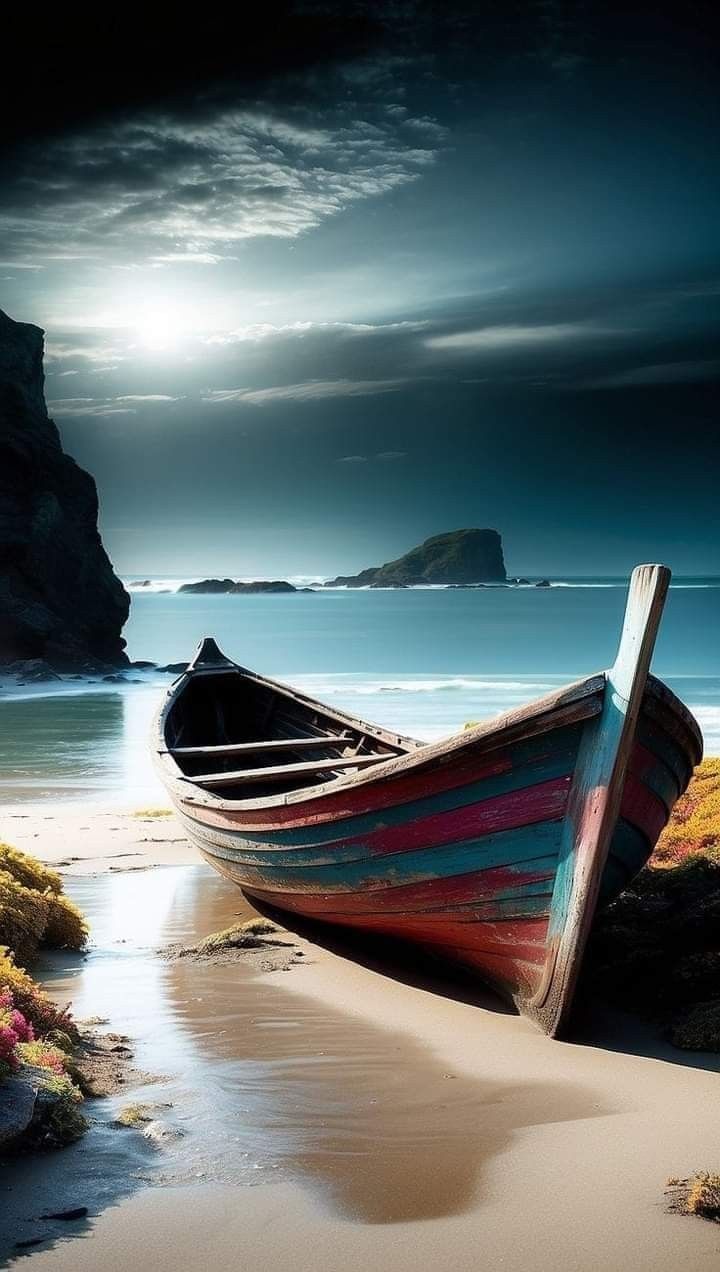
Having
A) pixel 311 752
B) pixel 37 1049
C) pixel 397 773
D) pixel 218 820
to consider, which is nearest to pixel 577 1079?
pixel 397 773

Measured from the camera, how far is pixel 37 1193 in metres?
3.95

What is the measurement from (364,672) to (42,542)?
1671 cm

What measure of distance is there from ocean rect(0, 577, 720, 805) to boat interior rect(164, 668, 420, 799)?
10.5ft

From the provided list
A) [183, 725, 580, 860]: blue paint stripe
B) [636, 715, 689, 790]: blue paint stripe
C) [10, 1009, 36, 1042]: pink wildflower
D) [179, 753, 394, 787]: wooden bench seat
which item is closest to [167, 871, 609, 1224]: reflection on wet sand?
[10, 1009, 36, 1042]: pink wildflower

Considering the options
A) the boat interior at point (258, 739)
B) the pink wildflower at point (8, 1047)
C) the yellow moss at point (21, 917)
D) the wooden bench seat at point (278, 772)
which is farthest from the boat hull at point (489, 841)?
the pink wildflower at point (8, 1047)

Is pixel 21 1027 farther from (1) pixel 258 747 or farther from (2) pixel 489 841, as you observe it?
(1) pixel 258 747

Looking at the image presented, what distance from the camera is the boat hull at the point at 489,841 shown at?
5555 mm

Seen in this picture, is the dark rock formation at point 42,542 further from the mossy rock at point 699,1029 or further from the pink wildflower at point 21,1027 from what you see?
the mossy rock at point 699,1029

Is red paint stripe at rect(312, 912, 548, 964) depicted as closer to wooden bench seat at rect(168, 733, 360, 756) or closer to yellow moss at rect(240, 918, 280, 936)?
yellow moss at rect(240, 918, 280, 936)

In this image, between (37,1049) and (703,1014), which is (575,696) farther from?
(37,1049)

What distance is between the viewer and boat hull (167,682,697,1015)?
5555 mm

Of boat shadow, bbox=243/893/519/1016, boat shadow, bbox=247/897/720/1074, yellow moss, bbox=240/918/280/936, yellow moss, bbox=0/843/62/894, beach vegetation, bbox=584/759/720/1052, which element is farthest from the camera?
yellow moss, bbox=240/918/280/936

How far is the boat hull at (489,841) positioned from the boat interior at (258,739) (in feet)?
5.79

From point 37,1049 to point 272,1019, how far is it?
1.74 m
